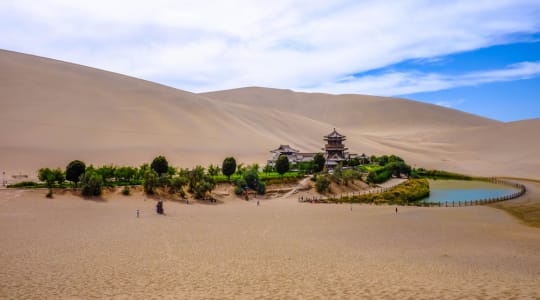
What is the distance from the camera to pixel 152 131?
74.9 m

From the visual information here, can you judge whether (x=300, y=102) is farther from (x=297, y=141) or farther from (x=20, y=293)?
(x=20, y=293)

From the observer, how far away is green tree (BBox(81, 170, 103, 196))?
3338cm

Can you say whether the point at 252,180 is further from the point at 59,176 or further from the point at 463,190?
the point at 463,190

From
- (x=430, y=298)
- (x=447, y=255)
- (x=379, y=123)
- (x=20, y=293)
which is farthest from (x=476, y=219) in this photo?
(x=379, y=123)

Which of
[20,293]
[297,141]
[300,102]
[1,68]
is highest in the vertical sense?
[300,102]

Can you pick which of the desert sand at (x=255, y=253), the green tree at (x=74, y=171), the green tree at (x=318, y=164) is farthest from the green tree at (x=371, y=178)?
the green tree at (x=74, y=171)

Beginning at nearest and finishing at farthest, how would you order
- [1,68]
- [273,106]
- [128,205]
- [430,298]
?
1. [430,298]
2. [128,205]
3. [1,68]
4. [273,106]

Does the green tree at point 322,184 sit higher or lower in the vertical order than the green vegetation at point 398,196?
higher

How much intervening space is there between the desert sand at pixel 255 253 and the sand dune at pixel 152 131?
31.0m

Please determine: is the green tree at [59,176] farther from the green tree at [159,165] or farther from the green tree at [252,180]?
the green tree at [252,180]

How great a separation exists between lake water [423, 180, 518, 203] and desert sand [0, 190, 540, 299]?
45.8 ft

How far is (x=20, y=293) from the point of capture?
1278cm

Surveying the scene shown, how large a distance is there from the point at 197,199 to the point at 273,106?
14881cm

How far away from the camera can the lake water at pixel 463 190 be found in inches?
1755
